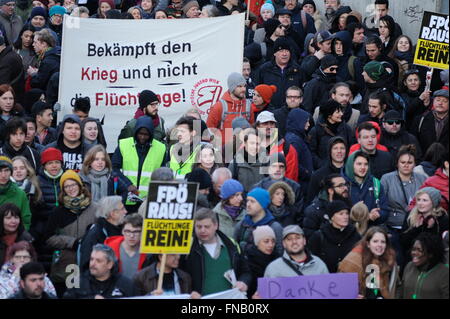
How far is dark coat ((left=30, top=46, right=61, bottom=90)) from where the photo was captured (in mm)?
19328

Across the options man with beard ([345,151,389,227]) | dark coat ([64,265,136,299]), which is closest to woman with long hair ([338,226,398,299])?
man with beard ([345,151,389,227])

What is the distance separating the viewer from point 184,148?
16.1m

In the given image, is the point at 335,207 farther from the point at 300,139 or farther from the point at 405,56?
the point at 405,56

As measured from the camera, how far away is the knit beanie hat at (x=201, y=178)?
15227mm

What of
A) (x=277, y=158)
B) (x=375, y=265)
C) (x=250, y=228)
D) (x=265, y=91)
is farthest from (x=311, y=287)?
(x=265, y=91)

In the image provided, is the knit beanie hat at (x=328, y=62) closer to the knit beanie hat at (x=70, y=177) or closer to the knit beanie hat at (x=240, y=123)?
the knit beanie hat at (x=240, y=123)

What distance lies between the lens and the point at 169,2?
22.5m

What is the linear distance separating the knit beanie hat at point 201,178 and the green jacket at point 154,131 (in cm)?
163

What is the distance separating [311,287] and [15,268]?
2755 mm

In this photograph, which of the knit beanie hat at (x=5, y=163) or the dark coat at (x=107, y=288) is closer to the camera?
the dark coat at (x=107, y=288)

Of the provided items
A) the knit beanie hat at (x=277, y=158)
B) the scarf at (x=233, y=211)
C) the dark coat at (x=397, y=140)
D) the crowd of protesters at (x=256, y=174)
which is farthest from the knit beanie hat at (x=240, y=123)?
the scarf at (x=233, y=211)

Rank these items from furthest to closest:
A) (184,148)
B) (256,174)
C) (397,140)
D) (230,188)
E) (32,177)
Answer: (397,140)
(184,148)
(256,174)
(32,177)
(230,188)

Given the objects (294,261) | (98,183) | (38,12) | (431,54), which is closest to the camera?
(294,261)
